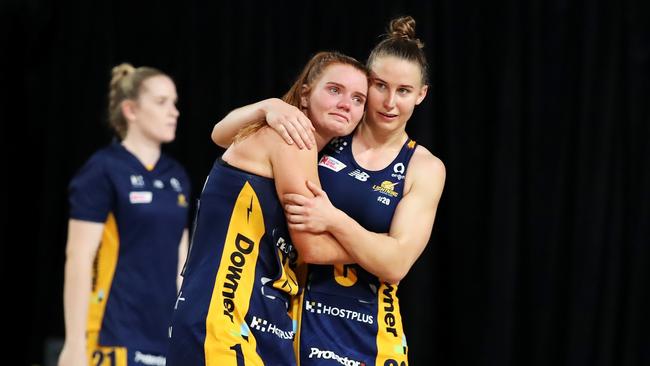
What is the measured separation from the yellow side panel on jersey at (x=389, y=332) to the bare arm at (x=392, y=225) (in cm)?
12

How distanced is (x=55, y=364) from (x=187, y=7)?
2.20m

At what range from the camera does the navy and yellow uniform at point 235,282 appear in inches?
93.5

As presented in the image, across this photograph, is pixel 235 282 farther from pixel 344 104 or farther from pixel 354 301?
pixel 344 104

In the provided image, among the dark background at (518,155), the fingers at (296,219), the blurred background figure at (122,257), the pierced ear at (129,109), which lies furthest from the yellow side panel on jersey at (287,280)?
the dark background at (518,155)

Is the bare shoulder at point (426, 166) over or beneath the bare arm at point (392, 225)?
over

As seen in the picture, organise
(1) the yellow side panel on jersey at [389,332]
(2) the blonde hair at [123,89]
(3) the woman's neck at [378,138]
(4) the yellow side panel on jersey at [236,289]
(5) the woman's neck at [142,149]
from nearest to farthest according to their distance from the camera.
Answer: (4) the yellow side panel on jersey at [236,289]
(1) the yellow side panel on jersey at [389,332]
(3) the woman's neck at [378,138]
(5) the woman's neck at [142,149]
(2) the blonde hair at [123,89]

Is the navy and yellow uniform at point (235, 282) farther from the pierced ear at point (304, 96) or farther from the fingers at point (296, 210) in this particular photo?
the pierced ear at point (304, 96)

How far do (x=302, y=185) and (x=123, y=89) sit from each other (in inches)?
71.3

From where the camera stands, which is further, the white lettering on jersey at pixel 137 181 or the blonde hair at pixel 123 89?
the blonde hair at pixel 123 89

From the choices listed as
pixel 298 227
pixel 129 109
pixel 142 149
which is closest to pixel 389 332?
pixel 298 227

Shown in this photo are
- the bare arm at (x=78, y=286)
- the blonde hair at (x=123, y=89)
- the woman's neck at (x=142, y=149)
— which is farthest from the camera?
the blonde hair at (x=123, y=89)

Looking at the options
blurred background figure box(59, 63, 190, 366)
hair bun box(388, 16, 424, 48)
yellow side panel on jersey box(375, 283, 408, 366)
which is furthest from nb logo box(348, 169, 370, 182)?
blurred background figure box(59, 63, 190, 366)

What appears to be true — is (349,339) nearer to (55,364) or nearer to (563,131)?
(563,131)

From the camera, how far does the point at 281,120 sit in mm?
2457
